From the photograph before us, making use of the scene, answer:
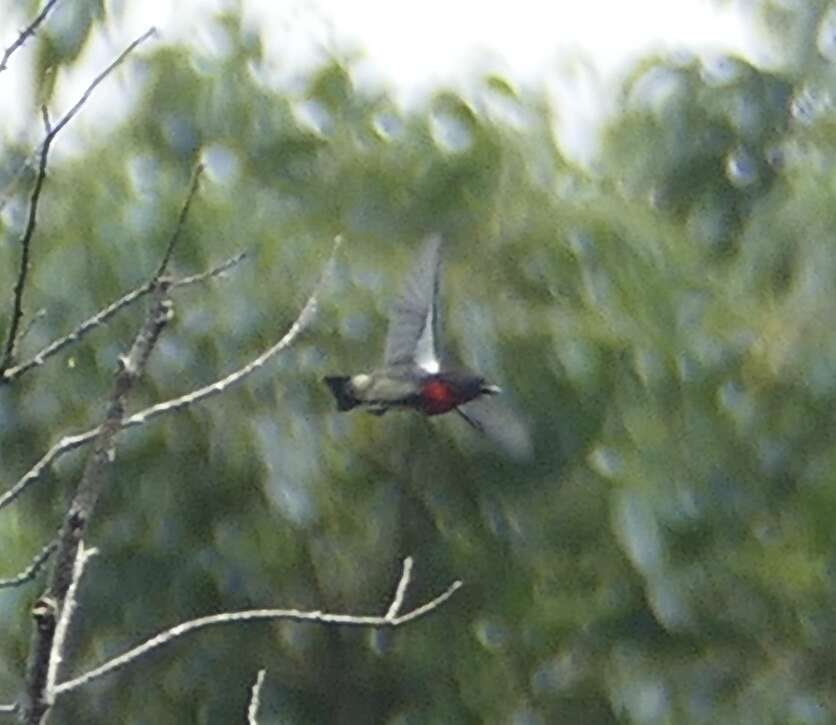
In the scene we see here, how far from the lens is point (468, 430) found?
16.6 ft

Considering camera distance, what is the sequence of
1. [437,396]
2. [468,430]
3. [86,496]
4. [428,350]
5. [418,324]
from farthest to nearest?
[468,430] < [418,324] < [428,350] < [437,396] < [86,496]

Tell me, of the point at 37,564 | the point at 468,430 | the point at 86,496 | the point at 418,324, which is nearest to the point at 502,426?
the point at 468,430

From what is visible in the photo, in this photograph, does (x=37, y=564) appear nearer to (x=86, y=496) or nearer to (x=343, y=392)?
(x=86, y=496)

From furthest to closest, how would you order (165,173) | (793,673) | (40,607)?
(165,173) < (793,673) < (40,607)

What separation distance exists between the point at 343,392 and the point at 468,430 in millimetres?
816

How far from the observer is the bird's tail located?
425 cm

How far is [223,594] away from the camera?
5098mm

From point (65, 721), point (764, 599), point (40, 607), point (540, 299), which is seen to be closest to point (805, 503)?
point (764, 599)

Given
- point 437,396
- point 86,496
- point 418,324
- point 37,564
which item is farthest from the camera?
point 418,324

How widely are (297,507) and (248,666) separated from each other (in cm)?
40

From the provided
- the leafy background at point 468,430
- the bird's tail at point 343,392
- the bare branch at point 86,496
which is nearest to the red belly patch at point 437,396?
the bird's tail at point 343,392

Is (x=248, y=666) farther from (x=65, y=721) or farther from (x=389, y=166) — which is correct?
(x=389, y=166)

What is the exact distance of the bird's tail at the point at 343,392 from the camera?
13.9 ft

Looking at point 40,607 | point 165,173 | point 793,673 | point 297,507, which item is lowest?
point 793,673
